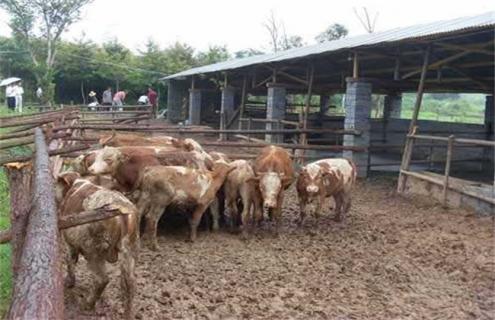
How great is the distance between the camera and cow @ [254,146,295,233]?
6.82 metres

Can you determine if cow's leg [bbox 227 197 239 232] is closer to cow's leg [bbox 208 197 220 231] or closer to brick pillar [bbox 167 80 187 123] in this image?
cow's leg [bbox 208 197 220 231]

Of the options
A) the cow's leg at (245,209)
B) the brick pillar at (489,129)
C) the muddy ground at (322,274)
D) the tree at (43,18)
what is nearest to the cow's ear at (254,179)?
the cow's leg at (245,209)

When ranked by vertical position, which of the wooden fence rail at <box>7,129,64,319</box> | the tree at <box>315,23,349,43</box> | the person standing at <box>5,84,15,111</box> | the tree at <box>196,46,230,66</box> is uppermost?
the tree at <box>315,23,349,43</box>

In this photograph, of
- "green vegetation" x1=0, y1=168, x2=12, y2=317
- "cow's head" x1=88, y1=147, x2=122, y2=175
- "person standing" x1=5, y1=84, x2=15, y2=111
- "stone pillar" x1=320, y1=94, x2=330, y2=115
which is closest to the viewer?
"green vegetation" x1=0, y1=168, x2=12, y2=317

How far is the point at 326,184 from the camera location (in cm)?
766

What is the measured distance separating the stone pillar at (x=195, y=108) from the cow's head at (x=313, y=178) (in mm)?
17706

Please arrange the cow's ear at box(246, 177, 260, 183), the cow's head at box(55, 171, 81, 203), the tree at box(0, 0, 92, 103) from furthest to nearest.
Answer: the tree at box(0, 0, 92, 103)
the cow's ear at box(246, 177, 260, 183)
the cow's head at box(55, 171, 81, 203)

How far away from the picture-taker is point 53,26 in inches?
1513

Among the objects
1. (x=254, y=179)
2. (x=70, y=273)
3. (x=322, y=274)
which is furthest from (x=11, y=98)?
(x=322, y=274)

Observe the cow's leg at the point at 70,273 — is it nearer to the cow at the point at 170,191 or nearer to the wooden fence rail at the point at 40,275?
the cow at the point at 170,191

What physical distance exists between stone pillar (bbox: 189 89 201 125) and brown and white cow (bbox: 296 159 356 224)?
17.2 m

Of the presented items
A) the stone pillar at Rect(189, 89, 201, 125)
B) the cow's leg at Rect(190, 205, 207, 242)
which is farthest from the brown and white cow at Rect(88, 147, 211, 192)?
the stone pillar at Rect(189, 89, 201, 125)

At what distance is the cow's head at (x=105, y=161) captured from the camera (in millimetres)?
6406

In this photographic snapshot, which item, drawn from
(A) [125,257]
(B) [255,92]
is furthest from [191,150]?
(B) [255,92]
